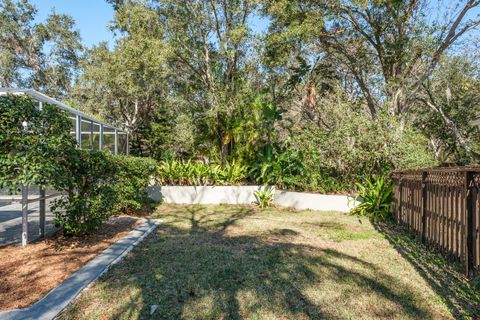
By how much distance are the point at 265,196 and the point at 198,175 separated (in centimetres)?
212

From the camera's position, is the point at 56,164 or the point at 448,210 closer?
the point at 56,164

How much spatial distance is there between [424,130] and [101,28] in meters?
16.3

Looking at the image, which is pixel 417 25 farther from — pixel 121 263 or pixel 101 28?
pixel 101 28

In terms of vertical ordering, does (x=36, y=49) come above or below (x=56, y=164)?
above

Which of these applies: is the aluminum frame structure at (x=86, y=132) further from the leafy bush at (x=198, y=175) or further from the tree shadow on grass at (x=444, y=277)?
the tree shadow on grass at (x=444, y=277)

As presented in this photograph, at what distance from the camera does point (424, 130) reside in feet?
54.0

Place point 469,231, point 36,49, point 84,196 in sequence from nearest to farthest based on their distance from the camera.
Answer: point 469,231, point 84,196, point 36,49

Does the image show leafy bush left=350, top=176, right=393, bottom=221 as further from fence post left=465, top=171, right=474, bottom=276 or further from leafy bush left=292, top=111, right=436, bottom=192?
fence post left=465, top=171, right=474, bottom=276

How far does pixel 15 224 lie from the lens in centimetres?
620

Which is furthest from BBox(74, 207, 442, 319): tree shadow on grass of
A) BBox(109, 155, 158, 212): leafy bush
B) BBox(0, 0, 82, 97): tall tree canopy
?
BBox(0, 0, 82, 97): tall tree canopy

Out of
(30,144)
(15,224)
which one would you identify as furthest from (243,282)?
(15,224)

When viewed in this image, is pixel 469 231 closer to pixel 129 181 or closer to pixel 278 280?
pixel 278 280

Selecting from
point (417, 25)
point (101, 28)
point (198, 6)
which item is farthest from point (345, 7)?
point (101, 28)

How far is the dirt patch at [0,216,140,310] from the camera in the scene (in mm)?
3148
